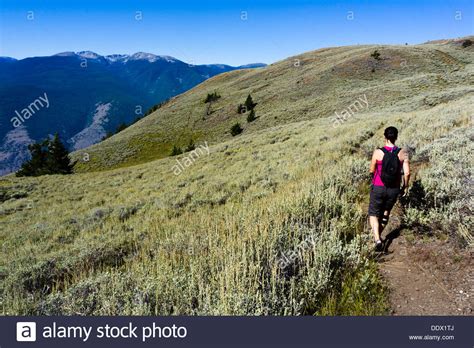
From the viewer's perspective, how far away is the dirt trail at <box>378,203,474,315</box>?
3799 mm

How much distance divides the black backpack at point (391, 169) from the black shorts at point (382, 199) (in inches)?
4.3

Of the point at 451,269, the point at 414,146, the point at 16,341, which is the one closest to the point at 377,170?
the point at 451,269

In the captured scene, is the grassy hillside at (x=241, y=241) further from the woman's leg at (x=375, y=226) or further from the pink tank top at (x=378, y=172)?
the pink tank top at (x=378, y=172)

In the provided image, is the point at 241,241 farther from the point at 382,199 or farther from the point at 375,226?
the point at 382,199

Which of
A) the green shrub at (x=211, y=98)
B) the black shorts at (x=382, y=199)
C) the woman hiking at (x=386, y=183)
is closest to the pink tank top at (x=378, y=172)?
the woman hiking at (x=386, y=183)

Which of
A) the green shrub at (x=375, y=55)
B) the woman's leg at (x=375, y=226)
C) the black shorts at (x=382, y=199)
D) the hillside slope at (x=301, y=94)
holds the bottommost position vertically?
the woman's leg at (x=375, y=226)

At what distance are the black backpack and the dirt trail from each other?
0.99 m

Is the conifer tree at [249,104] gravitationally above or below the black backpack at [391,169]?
above

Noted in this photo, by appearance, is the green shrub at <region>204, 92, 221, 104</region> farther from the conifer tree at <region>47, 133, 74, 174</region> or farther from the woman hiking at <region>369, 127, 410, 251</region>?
the woman hiking at <region>369, 127, 410, 251</region>

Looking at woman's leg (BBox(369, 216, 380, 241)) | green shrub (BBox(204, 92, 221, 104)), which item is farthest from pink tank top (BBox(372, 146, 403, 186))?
green shrub (BBox(204, 92, 221, 104))

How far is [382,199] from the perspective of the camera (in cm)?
544

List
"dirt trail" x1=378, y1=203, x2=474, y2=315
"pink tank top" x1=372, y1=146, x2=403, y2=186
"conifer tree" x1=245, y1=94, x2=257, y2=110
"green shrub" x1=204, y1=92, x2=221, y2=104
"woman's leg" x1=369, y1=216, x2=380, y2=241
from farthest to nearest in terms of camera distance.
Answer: "green shrub" x1=204, y1=92, x2=221, y2=104 < "conifer tree" x1=245, y1=94, x2=257, y2=110 < "pink tank top" x1=372, y1=146, x2=403, y2=186 < "woman's leg" x1=369, y1=216, x2=380, y2=241 < "dirt trail" x1=378, y1=203, x2=474, y2=315

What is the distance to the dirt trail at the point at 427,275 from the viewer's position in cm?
380

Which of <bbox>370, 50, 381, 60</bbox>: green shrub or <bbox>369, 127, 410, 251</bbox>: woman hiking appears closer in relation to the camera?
<bbox>369, 127, 410, 251</bbox>: woman hiking
